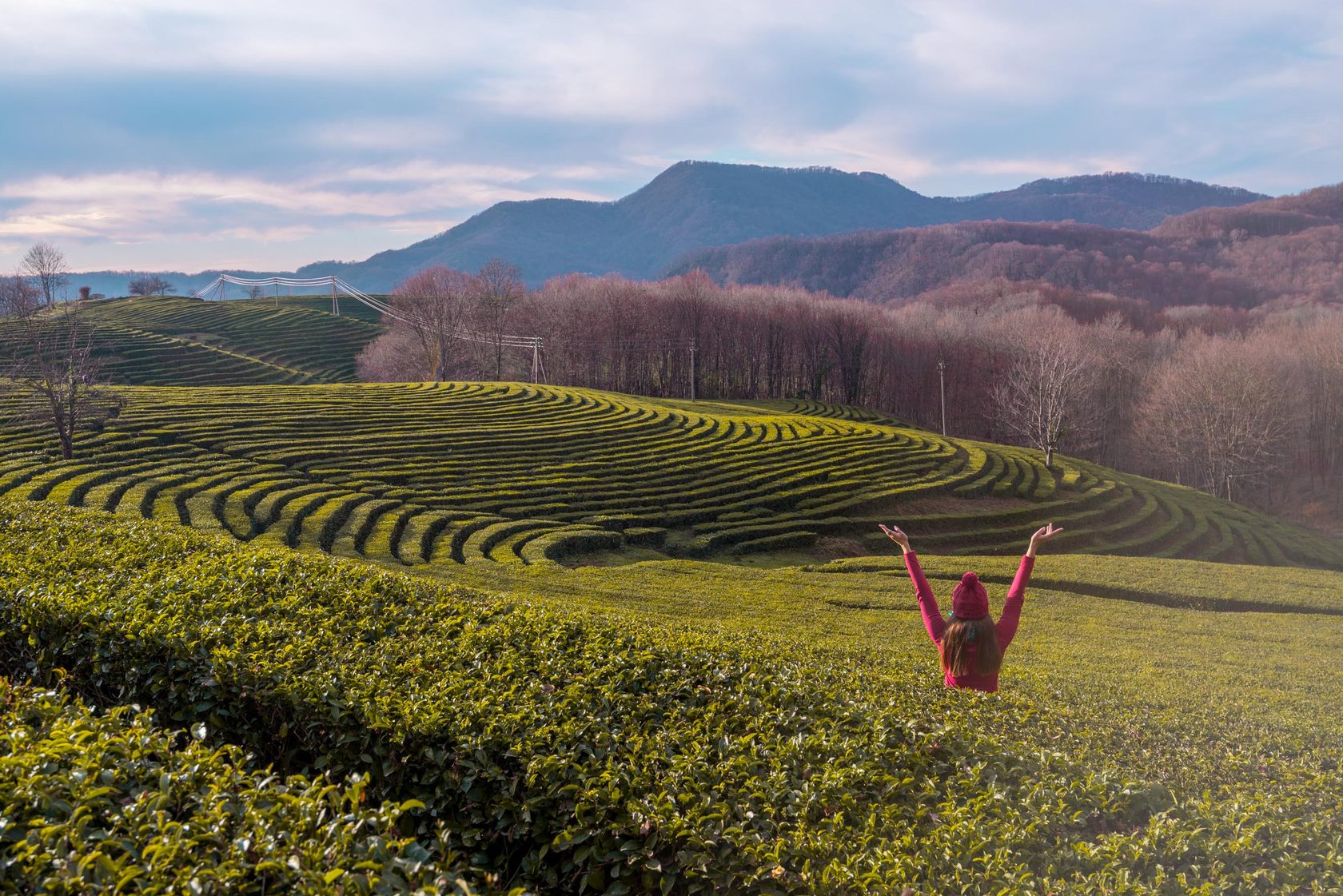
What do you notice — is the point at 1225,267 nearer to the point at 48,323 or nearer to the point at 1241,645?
the point at 1241,645

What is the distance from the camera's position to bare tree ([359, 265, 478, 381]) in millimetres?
78875

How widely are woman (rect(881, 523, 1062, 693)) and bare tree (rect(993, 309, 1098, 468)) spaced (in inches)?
1856

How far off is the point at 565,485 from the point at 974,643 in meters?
28.2

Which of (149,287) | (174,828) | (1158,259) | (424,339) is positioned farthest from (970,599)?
(1158,259)

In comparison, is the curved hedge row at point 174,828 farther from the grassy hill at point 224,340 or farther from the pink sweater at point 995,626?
the grassy hill at point 224,340

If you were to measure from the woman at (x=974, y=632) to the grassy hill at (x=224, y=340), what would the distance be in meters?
74.6

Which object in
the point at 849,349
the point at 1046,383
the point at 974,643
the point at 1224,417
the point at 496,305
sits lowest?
the point at 974,643

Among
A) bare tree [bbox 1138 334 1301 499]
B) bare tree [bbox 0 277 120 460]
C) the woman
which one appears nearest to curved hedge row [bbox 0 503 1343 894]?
the woman

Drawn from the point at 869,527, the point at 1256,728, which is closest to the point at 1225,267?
the point at 869,527

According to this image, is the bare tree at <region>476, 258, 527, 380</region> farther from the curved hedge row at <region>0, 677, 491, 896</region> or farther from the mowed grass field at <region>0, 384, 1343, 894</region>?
the curved hedge row at <region>0, 677, 491, 896</region>

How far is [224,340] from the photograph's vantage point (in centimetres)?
9312

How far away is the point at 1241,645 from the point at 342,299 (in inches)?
5611

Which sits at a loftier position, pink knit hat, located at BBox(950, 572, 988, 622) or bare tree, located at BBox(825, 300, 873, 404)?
bare tree, located at BBox(825, 300, 873, 404)

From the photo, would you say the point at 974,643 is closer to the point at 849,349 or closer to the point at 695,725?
the point at 695,725
